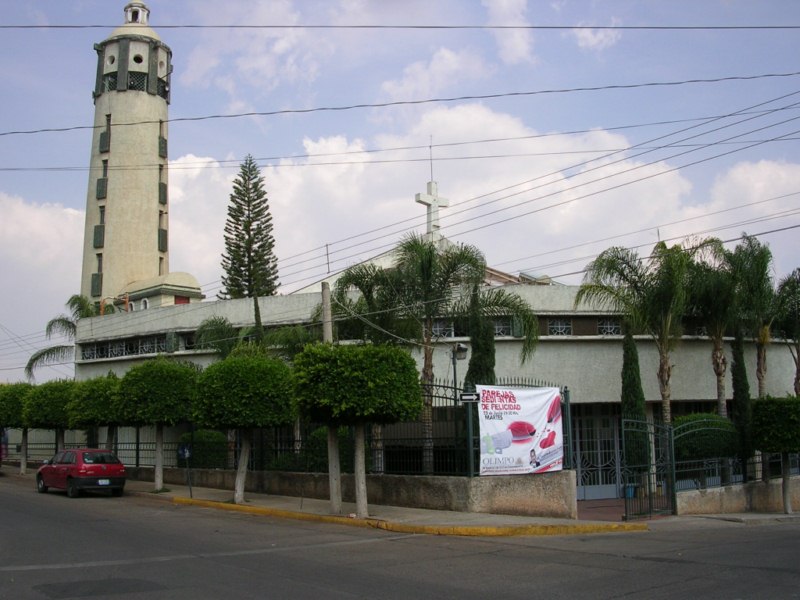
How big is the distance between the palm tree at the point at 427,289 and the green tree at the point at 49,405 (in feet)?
49.4

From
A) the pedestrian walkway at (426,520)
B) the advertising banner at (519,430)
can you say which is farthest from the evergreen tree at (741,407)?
the advertising banner at (519,430)

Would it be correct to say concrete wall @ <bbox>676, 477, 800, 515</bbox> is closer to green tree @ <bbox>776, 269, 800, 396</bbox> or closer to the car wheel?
green tree @ <bbox>776, 269, 800, 396</bbox>

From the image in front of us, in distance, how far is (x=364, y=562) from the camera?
11.4 metres

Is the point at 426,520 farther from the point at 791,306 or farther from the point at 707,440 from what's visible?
the point at 791,306

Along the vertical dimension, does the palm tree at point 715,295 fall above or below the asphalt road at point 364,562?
above

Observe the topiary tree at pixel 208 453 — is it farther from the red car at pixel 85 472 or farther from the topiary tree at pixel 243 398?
the topiary tree at pixel 243 398

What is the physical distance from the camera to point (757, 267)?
25188 mm

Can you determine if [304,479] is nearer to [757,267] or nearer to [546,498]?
[546,498]

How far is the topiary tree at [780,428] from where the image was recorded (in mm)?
20781

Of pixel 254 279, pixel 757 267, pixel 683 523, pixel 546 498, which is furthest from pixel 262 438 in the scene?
pixel 254 279

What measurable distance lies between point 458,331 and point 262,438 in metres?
7.72

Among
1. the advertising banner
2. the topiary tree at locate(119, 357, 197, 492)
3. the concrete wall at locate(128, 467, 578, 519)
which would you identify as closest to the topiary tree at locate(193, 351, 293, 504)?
the concrete wall at locate(128, 467, 578, 519)

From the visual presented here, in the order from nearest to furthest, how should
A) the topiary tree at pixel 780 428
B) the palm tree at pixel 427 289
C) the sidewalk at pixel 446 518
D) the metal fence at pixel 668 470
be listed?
the sidewalk at pixel 446 518 → the metal fence at pixel 668 470 → the topiary tree at pixel 780 428 → the palm tree at pixel 427 289

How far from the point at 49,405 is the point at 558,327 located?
20.7 m
